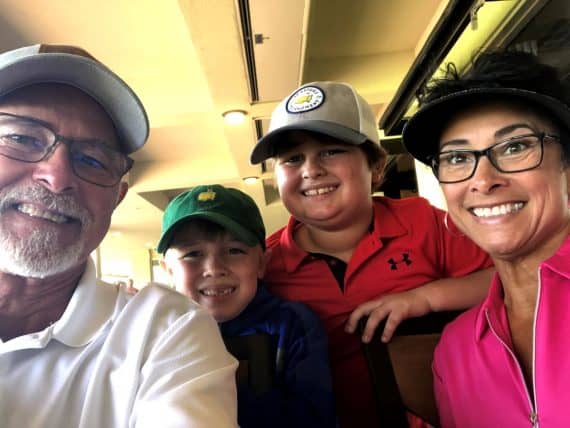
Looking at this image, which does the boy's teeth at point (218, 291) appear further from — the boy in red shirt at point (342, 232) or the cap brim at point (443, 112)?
the cap brim at point (443, 112)

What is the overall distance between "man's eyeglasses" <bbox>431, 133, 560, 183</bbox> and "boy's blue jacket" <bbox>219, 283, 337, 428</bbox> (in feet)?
1.74

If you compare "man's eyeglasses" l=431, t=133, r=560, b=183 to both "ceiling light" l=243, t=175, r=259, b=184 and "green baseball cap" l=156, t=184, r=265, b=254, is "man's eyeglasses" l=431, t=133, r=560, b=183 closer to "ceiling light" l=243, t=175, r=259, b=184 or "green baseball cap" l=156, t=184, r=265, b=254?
"green baseball cap" l=156, t=184, r=265, b=254

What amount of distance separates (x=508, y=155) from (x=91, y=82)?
90 cm

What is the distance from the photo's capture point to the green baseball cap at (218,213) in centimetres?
138

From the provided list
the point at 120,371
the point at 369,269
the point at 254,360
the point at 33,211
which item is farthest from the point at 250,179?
the point at 120,371

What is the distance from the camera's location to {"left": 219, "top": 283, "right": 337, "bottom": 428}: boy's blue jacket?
1090 millimetres

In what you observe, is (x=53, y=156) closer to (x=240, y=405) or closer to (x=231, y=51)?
(x=240, y=405)

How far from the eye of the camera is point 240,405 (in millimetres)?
1086

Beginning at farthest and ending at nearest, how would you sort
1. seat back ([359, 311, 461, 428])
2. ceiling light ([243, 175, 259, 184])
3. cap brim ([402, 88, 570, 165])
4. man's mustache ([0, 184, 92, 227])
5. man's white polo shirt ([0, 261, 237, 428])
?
ceiling light ([243, 175, 259, 184])
seat back ([359, 311, 461, 428])
cap brim ([402, 88, 570, 165])
man's mustache ([0, 184, 92, 227])
man's white polo shirt ([0, 261, 237, 428])

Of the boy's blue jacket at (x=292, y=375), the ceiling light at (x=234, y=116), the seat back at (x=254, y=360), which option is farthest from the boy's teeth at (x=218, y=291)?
the ceiling light at (x=234, y=116)

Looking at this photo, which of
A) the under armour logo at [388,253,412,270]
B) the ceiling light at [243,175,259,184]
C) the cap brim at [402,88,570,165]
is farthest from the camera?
the ceiling light at [243,175,259,184]

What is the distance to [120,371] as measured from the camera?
82 centimetres

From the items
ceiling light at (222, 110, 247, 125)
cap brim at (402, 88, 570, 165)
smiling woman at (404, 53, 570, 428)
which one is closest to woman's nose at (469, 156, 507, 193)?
smiling woman at (404, 53, 570, 428)

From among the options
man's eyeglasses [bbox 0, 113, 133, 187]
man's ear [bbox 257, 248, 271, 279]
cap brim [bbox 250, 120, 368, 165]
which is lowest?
man's ear [bbox 257, 248, 271, 279]
